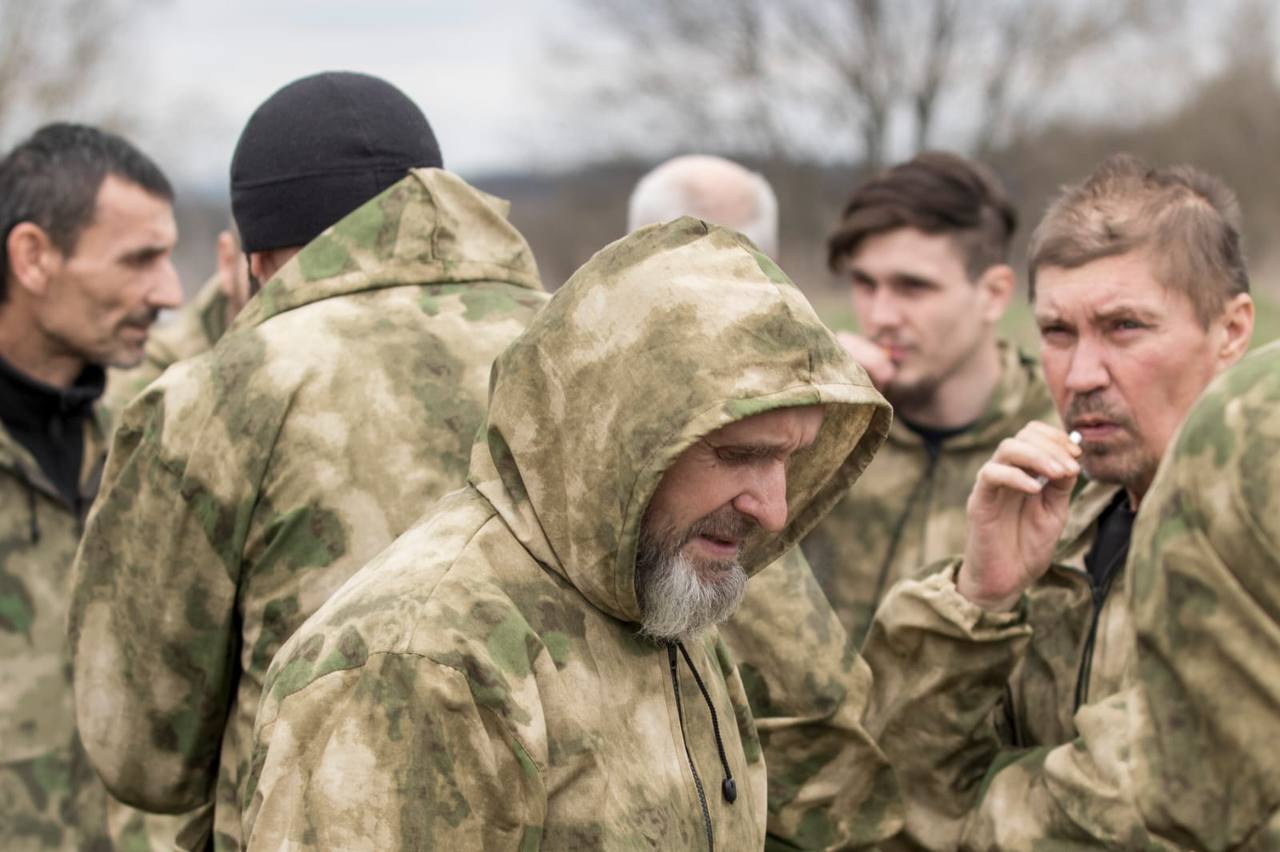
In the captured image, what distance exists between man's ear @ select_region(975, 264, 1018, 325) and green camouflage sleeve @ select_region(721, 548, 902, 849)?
1.97m

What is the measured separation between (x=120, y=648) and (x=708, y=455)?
1.24m

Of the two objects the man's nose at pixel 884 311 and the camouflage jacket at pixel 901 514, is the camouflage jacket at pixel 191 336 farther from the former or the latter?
the camouflage jacket at pixel 901 514

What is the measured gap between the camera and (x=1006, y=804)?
355 cm

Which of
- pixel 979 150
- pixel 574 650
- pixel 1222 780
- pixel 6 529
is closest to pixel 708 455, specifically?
pixel 574 650

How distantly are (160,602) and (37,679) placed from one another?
1790 millimetres

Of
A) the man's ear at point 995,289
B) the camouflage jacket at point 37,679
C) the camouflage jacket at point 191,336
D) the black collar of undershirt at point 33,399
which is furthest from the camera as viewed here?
the camouflage jacket at point 191,336

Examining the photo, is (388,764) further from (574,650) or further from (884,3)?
(884,3)

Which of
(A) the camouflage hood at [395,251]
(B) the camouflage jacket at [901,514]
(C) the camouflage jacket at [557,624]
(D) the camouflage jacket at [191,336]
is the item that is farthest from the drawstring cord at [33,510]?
(C) the camouflage jacket at [557,624]

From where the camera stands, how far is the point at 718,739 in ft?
9.37

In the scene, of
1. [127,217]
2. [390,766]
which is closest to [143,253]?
[127,217]

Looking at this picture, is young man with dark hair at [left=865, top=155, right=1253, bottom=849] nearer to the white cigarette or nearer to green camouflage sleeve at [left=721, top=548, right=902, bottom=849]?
the white cigarette

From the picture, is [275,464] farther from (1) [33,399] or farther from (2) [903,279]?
(2) [903,279]

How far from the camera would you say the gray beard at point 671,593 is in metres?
2.68

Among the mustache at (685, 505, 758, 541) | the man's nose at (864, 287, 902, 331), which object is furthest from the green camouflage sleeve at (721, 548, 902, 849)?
the man's nose at (864, 287, 902, 331)
